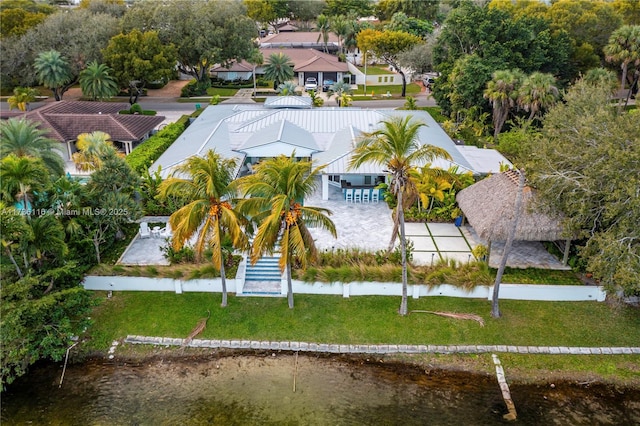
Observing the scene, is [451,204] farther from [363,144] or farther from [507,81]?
[507,81]

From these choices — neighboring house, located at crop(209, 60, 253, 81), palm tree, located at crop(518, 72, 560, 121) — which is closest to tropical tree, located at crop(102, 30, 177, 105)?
neighboring house, located at crop(209, 60, 253, 81)

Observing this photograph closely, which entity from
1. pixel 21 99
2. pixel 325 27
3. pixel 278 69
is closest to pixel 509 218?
pixel 278 69

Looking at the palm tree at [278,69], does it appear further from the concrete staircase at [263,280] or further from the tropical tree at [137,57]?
the concrete staircase at [263,280]

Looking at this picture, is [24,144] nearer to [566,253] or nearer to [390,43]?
[566,253]

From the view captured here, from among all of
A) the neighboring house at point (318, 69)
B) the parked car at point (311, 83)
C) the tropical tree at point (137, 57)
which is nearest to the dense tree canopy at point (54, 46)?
the tropical tree at point (137, 57)

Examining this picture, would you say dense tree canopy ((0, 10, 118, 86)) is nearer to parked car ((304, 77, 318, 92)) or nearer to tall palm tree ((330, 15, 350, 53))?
parked car ((304, 77, 318, 92))

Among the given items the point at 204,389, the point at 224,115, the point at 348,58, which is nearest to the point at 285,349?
the point at 204,389
